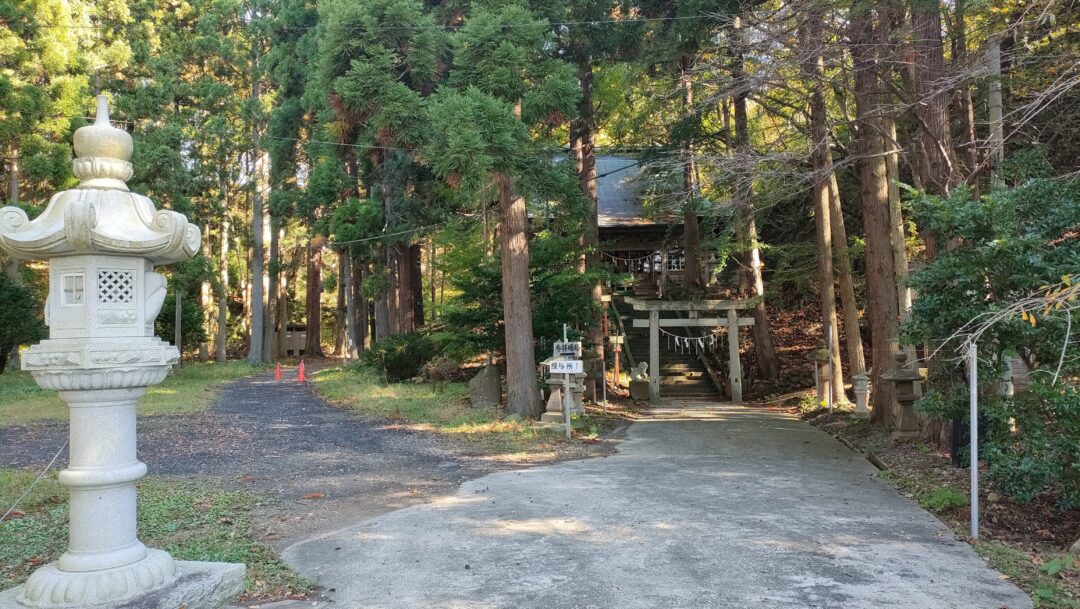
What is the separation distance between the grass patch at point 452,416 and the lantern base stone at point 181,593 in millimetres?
5971

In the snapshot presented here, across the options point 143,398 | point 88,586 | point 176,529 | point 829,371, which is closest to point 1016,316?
point 88,586

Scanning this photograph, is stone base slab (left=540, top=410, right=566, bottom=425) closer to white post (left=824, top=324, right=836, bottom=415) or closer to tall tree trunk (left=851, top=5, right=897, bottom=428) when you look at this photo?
tall tree trunk (left=851, top=5, right=897, bottom=428)

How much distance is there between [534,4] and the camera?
44.6ft

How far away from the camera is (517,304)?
13.0 meters

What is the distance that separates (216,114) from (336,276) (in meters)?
Answer: 16.0

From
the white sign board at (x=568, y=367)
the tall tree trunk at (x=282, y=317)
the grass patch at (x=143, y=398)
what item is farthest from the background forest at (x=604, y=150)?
the tall tree trunk at (x=282, y=317)

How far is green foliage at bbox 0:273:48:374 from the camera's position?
18.8 metres

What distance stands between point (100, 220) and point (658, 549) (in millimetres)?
4393

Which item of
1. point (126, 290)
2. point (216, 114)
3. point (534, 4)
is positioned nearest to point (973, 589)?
point (126, 290)

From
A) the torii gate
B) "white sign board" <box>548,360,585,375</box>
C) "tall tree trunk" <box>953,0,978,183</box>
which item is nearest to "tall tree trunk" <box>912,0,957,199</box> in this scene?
"tall tree trunk" <box>953,0,978,183</box>

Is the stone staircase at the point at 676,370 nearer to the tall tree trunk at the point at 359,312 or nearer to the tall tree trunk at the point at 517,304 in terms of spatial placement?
the tall tree trunk at the point at 517,304

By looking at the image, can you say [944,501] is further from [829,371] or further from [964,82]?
[829,371]

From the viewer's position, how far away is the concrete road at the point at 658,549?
458 cm

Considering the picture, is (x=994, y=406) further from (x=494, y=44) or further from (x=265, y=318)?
(x=265, y=318)
